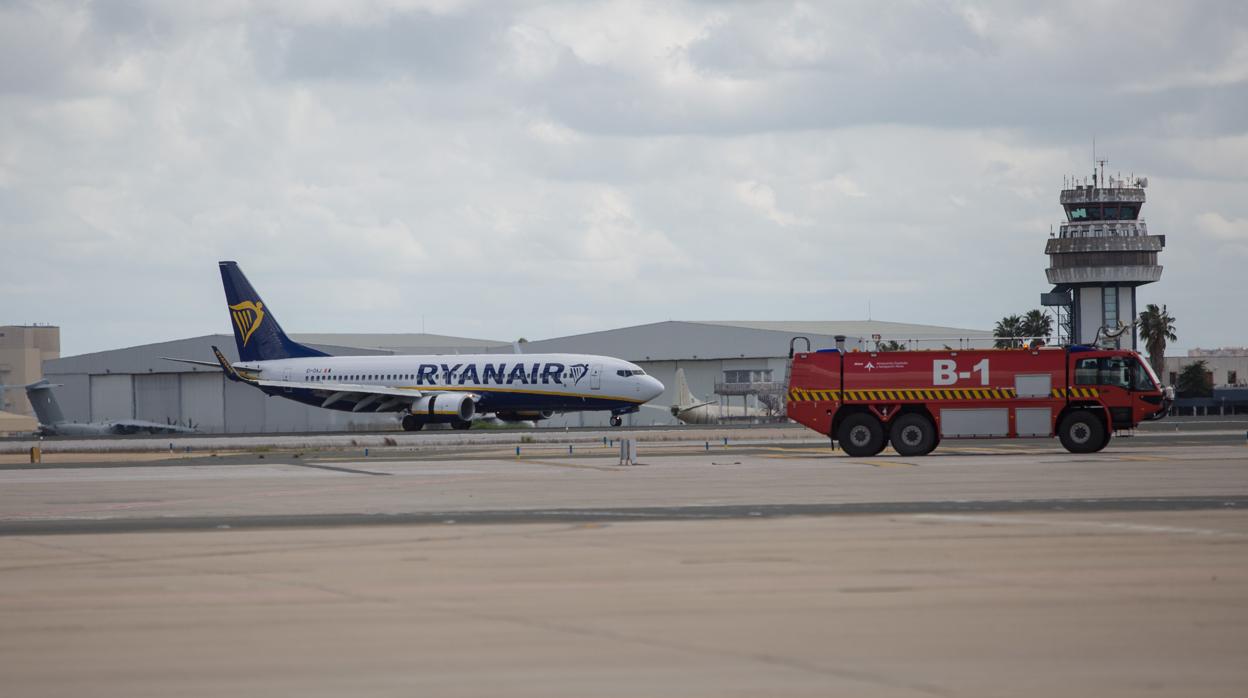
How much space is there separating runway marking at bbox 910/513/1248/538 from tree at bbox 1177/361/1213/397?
104 m

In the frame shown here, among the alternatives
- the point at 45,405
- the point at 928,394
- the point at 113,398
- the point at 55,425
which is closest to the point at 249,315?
the point at 55,425

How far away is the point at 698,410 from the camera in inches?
3356

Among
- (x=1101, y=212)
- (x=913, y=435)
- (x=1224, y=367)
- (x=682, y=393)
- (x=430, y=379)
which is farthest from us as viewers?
(x=1224, y=367)

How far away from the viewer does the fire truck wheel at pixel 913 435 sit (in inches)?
1538

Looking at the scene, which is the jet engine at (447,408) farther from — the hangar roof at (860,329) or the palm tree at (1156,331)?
the palm tree at (1156,331)

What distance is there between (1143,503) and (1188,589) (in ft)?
30.5

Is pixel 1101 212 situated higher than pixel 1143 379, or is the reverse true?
pixel 1101 212

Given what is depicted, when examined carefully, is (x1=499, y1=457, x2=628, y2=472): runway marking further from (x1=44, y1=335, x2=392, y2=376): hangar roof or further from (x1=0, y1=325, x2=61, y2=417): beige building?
(x1=0, y1=325, x2=61, y2=417): beige building

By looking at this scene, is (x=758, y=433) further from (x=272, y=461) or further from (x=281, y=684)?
(x=281, y=684)

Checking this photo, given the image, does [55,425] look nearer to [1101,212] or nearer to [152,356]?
[152,356]

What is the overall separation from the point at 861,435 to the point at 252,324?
48.8 meters

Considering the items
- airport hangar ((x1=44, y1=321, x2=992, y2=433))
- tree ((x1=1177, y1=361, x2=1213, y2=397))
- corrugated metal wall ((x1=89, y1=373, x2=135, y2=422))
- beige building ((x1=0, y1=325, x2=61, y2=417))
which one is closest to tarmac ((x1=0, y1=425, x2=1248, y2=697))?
airport hangar ((x1=44, y1=321, x2=992, y2=433))

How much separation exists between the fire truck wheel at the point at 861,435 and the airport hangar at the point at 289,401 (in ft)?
161

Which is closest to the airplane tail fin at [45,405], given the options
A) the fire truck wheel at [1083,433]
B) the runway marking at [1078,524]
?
the fire truck wheel at [1083,433]
